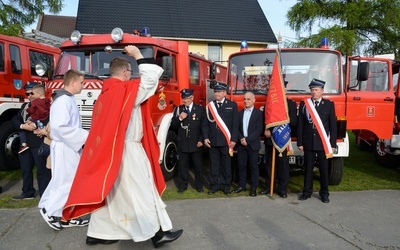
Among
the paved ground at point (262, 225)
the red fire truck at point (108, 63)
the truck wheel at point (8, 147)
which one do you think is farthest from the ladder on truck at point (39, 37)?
the paved ground at point (262, 225)

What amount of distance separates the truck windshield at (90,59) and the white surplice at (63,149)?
229 cm

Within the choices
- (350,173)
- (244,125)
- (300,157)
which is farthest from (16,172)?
(350,173)

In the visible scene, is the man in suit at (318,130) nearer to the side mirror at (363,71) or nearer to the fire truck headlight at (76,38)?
the side mirror at (363,71)

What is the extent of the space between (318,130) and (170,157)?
2902mm

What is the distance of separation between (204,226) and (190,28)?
64.9 feet

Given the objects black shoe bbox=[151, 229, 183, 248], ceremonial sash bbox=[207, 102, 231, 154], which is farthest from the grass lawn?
black shoe bbox=[151, 229, 183, 248]

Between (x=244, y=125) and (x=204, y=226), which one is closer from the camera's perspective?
(x=204, y=226)

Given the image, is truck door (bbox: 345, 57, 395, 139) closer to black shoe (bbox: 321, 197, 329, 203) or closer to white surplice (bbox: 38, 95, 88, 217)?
black shoe (bbox: 321, 197, 329, 203)

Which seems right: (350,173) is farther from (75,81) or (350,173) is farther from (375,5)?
(375,5)

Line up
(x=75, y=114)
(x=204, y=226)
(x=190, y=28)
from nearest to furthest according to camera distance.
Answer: (x=75, y=114)
(x=204, y=226)
(x=190, y=28)

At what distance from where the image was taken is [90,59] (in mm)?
6668

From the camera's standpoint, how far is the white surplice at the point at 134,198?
3.64 meters

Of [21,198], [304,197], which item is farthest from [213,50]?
[21,198]

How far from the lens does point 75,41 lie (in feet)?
22.0
